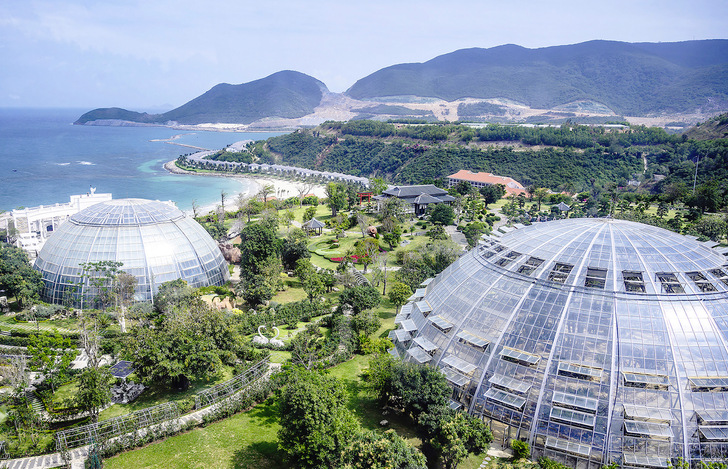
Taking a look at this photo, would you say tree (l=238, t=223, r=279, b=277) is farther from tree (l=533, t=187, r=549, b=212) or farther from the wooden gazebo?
tree (l=533, t=187, r=549, b=212)

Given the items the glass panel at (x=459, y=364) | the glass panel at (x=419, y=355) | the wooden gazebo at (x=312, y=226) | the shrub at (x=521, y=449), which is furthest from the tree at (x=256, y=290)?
the wooden gazebo at (x=312, y=226)

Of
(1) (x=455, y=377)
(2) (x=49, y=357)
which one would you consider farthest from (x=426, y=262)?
(2) (x=49, y=357)

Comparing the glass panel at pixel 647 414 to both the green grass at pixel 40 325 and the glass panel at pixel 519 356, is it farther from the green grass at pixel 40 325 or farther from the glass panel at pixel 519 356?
the green grass at pixel 40 325

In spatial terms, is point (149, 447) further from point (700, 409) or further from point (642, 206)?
point (642, 206)

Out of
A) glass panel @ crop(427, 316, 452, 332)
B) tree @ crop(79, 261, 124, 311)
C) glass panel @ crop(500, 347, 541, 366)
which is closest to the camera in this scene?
glass panel @ crop(500, 347, 541, 366)

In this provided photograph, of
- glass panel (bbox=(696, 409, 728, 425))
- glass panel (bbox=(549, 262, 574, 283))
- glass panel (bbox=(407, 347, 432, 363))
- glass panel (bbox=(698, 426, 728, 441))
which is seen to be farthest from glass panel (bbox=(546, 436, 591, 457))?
glass panel (bbox=(549, 262, 574, 283))

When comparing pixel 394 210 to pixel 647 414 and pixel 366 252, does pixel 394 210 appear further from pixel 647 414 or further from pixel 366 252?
pixel 647 414
